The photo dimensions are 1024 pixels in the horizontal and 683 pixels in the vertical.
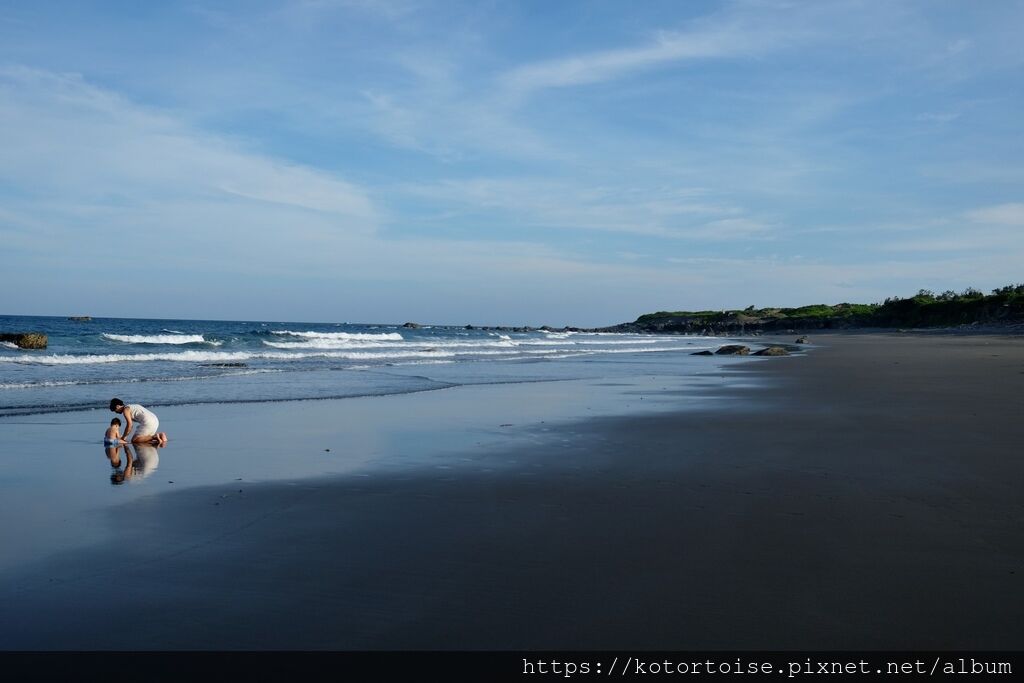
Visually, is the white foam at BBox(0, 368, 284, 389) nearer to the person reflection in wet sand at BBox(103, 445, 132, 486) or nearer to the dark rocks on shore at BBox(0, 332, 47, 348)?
the person reflection in wet sand at BBox(103, 445, 132, 486)

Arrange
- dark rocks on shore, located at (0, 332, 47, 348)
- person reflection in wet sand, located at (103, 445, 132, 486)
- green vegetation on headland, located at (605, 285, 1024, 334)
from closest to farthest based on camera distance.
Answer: person reflection in wet sand, located at (103, 445, 132, 486) < dark rocks on shore, located at (0, 332, 47, 348) < green vegetation on headland, located at (605, 285, 1024, 334)

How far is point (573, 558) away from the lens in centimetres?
470

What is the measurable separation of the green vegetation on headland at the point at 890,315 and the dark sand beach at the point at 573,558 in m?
60.0

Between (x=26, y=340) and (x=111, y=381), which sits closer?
(x=111, y=381)

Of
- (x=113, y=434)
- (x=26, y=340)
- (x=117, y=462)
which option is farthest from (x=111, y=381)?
(x=26, y=340)

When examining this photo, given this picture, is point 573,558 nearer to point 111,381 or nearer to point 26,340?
point 111,381

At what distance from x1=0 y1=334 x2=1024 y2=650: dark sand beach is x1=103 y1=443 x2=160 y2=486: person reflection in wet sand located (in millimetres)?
1071

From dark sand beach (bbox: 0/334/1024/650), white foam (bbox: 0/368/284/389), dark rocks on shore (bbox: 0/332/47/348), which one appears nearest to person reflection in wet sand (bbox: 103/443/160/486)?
dark sand beach (bbox: 0/334/1024/650)

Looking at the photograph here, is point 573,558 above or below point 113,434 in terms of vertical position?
below

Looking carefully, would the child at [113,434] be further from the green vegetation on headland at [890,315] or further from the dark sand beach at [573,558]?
the green vegetation on headland at [890,315]

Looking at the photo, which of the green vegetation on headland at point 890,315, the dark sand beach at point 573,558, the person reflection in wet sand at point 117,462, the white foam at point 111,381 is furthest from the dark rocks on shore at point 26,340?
the green vegetation on headland at point 890,315

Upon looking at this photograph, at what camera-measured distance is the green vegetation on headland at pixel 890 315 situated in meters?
61.8

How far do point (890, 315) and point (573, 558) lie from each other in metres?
83.7

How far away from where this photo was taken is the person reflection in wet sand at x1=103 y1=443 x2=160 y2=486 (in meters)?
7.53
